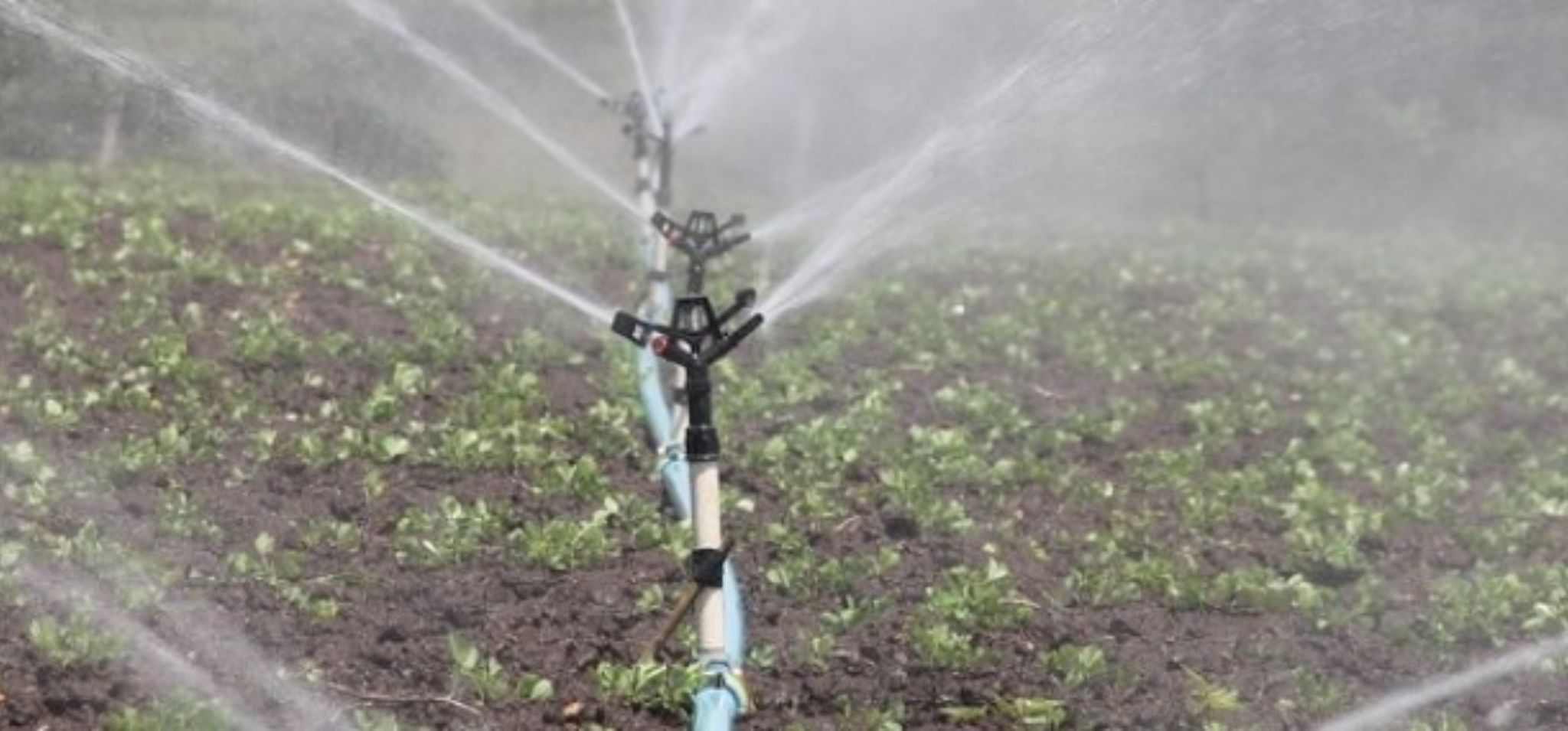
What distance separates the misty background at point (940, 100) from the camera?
49.1 feet

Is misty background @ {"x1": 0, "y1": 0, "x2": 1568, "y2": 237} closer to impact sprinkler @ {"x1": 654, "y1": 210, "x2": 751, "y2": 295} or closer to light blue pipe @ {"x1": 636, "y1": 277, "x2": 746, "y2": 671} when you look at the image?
light blue pipe @ {"x1": 636, "y1": 277, "x2": 746, "y2": 671}

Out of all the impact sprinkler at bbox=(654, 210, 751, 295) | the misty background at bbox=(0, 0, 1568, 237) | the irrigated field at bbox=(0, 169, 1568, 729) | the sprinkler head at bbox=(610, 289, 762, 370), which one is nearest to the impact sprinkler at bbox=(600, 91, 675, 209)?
the misty background at bbox=(0, 0, 1568, 237)

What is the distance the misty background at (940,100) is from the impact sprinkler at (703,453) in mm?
5273

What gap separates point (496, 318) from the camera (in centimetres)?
1286

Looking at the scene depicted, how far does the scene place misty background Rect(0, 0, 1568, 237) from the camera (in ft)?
49.1

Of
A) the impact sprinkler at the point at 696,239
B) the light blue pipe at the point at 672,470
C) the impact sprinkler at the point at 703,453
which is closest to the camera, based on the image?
the impact sprinkler at the point at 703,453

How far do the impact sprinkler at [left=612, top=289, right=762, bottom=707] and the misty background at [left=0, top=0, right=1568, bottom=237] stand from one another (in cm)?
527

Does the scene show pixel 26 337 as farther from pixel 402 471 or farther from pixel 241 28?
pixel 241 28

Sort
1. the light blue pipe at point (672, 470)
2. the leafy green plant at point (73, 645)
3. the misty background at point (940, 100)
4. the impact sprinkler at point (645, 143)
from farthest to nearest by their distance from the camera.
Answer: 1. the misty background at point (940, 100)
2. the impact sprinkler at point (645, 143)
3. the light blue pipe at point (672, 470)
4. the leafy green plant at point (73, 645)

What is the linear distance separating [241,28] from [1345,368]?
9.81 metres

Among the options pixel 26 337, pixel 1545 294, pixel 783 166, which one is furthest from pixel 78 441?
pixel 783 166

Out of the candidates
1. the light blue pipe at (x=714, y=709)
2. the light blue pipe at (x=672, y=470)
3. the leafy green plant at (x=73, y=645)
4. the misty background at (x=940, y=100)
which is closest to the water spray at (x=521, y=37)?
the misty background at (x=940, y=100)

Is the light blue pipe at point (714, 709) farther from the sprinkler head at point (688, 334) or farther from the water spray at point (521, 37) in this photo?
the water spray at point (521, 37)

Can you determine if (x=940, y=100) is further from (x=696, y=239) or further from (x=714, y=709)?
(x=714, y=709)
